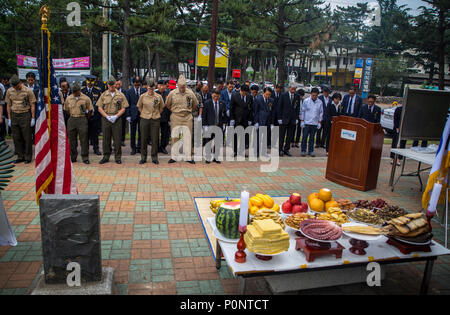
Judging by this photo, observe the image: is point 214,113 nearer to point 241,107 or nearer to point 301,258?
point 241,107

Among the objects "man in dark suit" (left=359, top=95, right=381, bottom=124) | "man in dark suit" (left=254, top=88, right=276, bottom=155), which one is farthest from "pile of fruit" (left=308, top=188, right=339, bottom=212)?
"man in dark suit" (left=359, top=95, right=381, bottom=124)

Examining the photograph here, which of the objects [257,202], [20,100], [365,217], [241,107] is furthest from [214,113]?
[365,217]

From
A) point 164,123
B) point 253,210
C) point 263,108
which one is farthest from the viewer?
point 164,123

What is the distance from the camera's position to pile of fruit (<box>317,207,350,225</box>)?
4.29 metres

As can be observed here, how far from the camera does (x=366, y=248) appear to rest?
3.85 meters

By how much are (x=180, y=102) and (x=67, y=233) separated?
6.21 m

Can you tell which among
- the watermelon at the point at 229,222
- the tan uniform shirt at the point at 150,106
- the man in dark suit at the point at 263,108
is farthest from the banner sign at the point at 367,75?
the watermelon at the point at 229,222

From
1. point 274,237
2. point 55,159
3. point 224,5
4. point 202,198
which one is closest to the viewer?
point 274,237

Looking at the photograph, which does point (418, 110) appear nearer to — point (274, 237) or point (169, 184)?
point (169, 184)

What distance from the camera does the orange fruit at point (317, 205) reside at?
4773mm

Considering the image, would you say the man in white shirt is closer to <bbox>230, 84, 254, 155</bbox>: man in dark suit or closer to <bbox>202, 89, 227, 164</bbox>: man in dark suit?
<bbox>230, 84, 254, 155</bbox>: man in dark suit

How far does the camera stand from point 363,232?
Result: 377 cm
